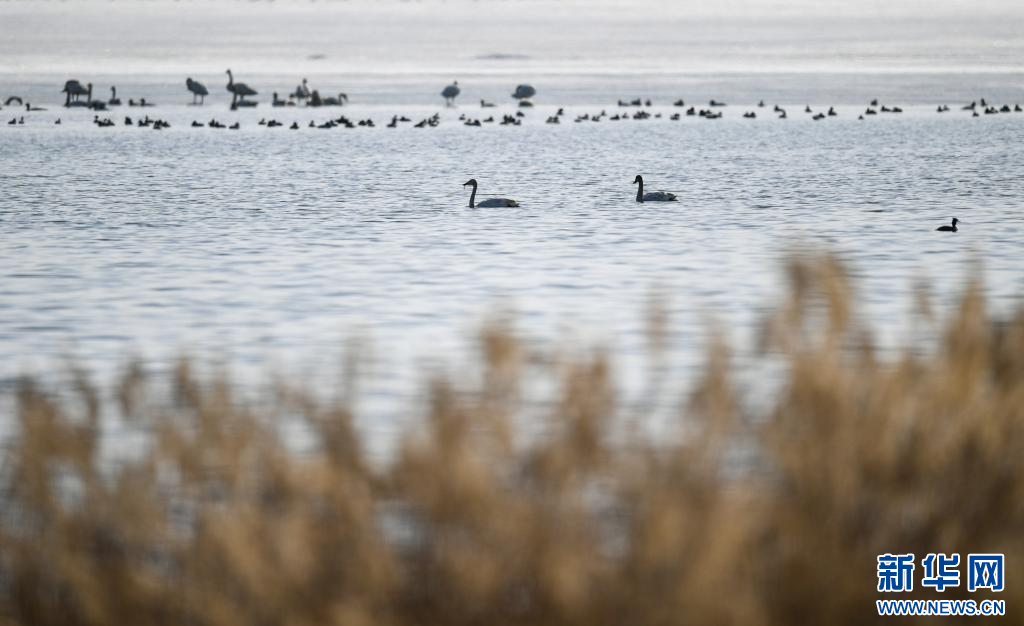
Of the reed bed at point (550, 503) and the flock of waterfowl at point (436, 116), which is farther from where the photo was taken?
the flock of waterfowl at point (436, 116)

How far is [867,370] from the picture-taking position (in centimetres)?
786

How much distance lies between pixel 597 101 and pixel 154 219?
129 meters

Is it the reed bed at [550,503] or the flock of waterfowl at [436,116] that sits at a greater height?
the flock of waterfowl at [436,116]

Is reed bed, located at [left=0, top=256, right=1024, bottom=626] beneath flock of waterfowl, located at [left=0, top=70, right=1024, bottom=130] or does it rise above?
beneath

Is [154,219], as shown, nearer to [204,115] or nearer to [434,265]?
[434,265]

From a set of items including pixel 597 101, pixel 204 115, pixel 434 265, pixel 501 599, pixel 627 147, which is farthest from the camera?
pixel 597 101

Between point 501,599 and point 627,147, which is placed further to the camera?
point 627,147

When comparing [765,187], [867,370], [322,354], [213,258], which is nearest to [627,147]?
[765,187]

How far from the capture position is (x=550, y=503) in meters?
6.11

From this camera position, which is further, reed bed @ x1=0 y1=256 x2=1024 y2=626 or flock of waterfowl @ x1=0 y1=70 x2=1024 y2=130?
flock of waterfowl @ x1=0 y1=70 x2=1024 y2=130

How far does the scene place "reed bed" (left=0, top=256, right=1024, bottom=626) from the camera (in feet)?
19.3

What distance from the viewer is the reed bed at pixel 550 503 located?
5.89 m

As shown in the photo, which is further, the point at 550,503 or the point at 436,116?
the point at 436,116

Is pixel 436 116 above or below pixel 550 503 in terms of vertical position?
above
